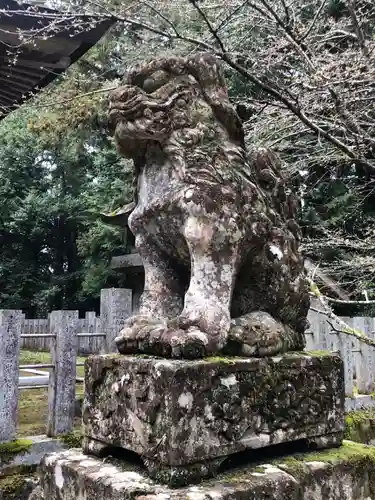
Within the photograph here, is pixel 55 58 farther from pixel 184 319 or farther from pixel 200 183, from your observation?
pixel 184 319

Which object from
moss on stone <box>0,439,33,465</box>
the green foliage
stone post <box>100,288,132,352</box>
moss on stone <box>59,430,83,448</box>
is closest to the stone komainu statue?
the green foliage

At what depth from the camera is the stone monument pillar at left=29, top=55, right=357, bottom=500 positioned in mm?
1474

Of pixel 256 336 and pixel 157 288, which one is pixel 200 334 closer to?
pixel 256 336

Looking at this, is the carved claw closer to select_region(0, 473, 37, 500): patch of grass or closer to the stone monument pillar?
the stone monument pillar

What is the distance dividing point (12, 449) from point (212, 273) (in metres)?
2.00

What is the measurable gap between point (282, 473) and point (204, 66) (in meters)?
1.49

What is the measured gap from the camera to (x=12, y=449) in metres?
2.91

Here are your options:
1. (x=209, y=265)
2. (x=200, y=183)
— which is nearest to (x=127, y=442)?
(x=209, y=265)

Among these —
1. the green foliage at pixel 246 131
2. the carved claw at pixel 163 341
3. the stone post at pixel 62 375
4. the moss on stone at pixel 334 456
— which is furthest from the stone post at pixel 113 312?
the moss on stone at pixel 334 456

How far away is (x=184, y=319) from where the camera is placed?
5.27 feet

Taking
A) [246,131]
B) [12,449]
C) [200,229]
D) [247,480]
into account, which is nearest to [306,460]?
[247,480]

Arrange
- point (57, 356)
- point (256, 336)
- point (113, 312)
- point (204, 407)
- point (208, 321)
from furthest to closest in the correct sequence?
1. point (113, 312)
2. point (57, 356)
3. point (256, 336)
4. point (208, 321)
5. point (204, 407)

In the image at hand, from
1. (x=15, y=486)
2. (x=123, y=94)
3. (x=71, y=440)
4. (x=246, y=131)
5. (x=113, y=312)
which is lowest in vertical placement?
(x=15, y=486)

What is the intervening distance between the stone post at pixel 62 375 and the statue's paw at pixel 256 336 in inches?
74.9
